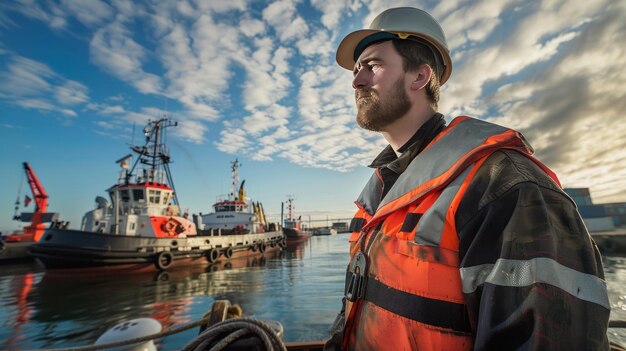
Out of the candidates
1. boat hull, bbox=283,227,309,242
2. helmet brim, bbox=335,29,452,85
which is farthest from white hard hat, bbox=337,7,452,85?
boat hull, bbox=283,227,309,242

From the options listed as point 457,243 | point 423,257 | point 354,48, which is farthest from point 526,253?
point 354,48

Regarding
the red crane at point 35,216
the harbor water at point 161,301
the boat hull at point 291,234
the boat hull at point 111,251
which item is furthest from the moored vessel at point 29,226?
the boat hull at point 291,234

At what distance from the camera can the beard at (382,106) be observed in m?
1.72

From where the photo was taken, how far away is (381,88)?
1729 mm

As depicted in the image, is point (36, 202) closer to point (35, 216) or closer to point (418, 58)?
point (35, 216)

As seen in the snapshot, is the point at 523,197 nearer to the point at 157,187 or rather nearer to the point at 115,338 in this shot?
the point at 115,338

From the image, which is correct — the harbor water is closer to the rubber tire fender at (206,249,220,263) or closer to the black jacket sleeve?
the rubber tire fender at (206,249,220,263)

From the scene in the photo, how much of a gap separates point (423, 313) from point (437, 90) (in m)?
1.42

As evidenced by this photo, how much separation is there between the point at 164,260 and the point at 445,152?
16.9 m

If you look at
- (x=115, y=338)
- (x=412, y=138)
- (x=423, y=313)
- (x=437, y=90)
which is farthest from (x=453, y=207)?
(x=115, y=338)

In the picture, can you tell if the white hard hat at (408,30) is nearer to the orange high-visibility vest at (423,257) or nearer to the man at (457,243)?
the man at (457,243)

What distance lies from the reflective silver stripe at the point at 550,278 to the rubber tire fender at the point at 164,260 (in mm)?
16927

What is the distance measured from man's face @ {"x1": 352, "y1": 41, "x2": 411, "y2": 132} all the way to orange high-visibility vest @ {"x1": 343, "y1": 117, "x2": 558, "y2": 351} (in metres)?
0.39

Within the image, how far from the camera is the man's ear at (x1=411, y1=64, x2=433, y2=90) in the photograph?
1732mm
